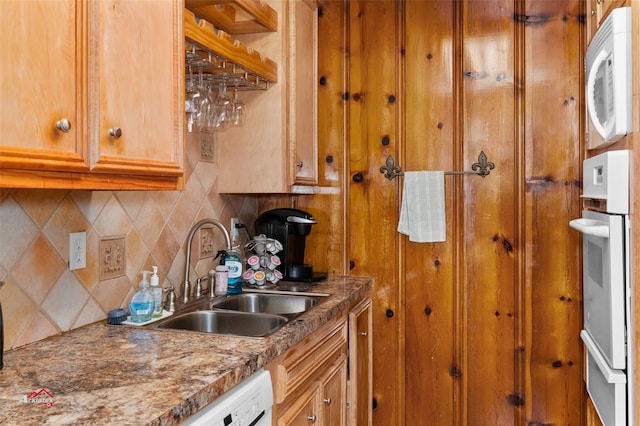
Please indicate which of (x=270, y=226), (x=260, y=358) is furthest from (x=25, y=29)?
(x=270, y=226)

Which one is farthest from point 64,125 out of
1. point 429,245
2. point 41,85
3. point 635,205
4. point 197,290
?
point 429,245

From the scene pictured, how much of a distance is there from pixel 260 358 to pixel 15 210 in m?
0.77

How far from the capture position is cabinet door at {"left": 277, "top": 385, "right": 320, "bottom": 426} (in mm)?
1542

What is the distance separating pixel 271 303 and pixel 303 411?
0.58 meters

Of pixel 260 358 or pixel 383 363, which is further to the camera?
pixel 383 363

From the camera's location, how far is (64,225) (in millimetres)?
1498

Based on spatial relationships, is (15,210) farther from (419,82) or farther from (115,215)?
(419,82)

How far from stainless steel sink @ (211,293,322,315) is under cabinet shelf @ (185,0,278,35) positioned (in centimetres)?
115

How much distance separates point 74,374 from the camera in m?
1.15

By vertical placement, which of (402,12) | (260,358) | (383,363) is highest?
(402,12)

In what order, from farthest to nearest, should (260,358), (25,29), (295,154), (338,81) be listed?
(338,81) < (295,154) < (260,358) < (25,29)

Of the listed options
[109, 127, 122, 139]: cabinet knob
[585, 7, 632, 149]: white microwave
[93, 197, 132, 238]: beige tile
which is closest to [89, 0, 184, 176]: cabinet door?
[109, 127, 122, 139]: cabinet knob

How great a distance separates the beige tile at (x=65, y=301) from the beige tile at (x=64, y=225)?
7 centimetres

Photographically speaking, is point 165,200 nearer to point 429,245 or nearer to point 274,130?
point 274,130
